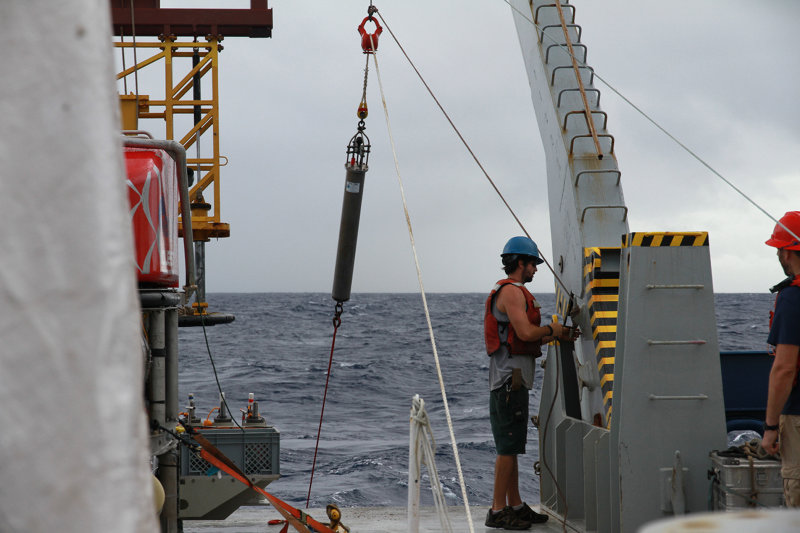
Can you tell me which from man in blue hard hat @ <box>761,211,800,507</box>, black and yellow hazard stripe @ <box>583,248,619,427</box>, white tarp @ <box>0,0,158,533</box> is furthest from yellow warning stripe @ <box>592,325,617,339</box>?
white tarp @ <box>0,0,158,533</box>

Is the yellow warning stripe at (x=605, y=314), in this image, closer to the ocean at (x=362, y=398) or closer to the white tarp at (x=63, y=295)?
the ocean at (x=362, y=398)

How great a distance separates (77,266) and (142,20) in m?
10.6

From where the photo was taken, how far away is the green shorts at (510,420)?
19.7ft

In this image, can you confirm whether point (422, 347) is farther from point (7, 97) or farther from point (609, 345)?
point (7, 97)

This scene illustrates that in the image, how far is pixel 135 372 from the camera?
47.8 inches

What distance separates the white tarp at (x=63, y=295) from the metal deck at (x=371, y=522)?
527 centimetres

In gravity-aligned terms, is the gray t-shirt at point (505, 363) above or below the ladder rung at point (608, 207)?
below

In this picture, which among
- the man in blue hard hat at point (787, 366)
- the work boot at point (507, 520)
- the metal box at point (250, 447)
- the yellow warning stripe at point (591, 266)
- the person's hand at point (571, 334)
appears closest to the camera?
the man in blue hard hat at point (787, 366)

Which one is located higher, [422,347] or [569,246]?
[569,246]

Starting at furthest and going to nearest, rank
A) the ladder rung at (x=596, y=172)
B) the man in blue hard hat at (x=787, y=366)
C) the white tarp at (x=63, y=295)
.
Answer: the ladder rung at (x=596, y=172) < the man in blue hard hat at (x=787, y=366) < the white tarp at (x=63, y=295)

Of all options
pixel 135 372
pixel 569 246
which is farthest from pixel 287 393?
pixel 135 372

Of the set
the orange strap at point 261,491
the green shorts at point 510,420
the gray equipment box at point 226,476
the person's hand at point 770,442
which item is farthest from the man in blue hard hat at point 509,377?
the gray equipment box at point 226,476

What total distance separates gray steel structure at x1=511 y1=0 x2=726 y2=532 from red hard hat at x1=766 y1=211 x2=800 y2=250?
58 cm

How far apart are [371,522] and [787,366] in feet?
12.0
